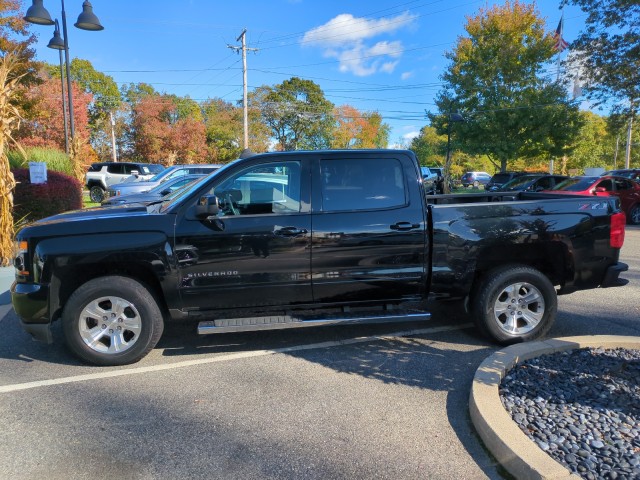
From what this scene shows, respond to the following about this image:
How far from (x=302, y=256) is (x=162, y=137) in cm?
4255

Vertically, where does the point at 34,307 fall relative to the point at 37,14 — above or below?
below

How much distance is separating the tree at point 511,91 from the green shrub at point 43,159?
20.7m

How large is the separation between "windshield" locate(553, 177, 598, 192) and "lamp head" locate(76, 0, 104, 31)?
46.5 feet

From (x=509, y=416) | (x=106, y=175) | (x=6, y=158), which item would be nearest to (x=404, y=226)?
(x=509, y=416)

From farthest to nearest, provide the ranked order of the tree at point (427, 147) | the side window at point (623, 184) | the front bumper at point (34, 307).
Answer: the tree at point (427, 147) < the side window at point (623, 184) < the front bumper at point (34, 307)

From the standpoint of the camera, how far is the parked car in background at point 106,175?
24.7 metres

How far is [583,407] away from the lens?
10.7 ft

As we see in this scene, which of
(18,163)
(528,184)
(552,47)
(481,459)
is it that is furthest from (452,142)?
(481,459)

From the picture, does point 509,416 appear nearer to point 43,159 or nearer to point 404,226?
point 404,226

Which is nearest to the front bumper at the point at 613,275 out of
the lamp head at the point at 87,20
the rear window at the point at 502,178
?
the lamp head at the point at 87,20

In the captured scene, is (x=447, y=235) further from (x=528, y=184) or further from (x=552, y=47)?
(x=552, y=47)

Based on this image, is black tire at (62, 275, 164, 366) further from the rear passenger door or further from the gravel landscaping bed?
the gravel landscaping bed

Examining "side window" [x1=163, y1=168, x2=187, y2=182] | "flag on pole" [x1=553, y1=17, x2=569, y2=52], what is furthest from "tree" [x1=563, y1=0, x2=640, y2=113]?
"side window" [x1=163, y1=168, x2=187, y2=182]

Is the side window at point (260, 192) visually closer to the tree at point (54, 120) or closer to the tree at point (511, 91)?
the tree at point (511, 91)
